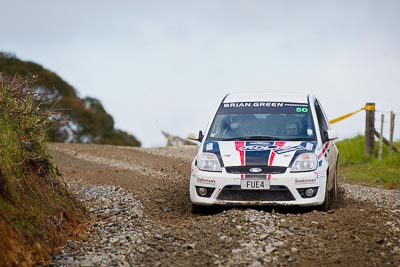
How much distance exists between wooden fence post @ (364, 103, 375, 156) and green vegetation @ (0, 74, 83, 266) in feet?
38.3

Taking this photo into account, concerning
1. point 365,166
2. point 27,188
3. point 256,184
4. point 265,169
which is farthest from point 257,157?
point 365,166

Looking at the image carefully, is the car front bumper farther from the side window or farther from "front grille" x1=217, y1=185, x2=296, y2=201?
the side window

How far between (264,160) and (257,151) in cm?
24

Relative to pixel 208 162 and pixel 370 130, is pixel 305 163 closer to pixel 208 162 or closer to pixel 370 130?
pixel 208 162

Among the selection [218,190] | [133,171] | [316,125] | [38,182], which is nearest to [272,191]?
[218,190]

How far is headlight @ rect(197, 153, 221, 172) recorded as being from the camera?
1043cm

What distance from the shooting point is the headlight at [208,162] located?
10430 mm

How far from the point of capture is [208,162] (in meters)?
10.5

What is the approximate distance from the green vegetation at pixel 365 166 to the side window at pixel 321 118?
4.47 metres

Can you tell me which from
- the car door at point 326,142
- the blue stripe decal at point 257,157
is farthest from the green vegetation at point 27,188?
the car door at point 326,142

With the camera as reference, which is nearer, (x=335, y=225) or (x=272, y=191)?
(x=335, y=225)

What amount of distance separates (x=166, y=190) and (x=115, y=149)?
10487 mm

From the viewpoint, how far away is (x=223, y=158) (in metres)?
10.5

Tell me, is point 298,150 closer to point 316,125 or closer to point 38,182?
point 316,125
